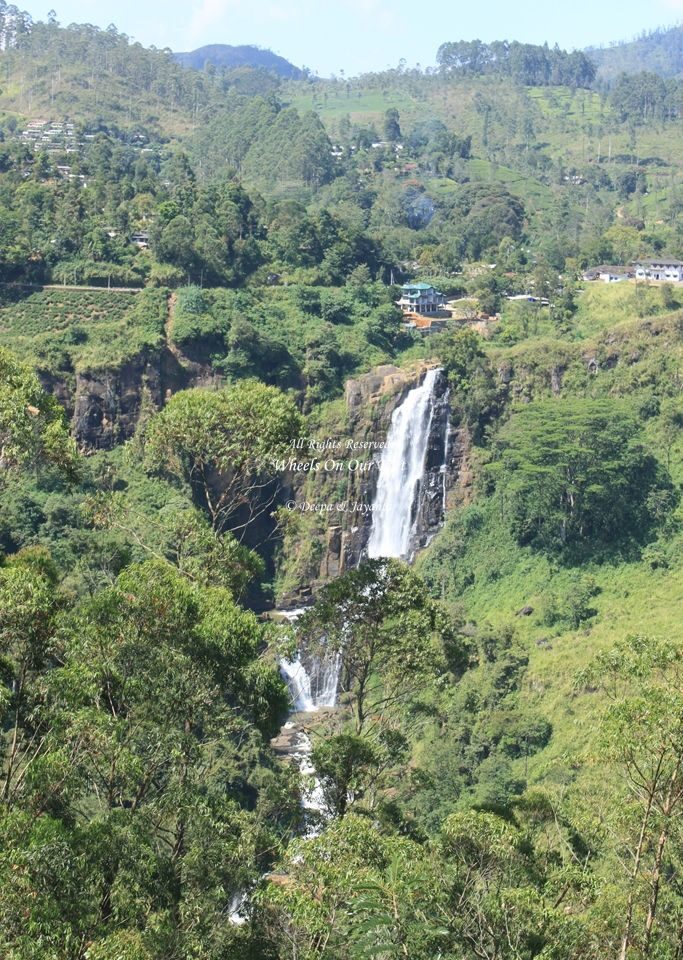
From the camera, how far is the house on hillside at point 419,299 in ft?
180

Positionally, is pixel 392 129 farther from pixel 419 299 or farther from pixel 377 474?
pixel 377 474

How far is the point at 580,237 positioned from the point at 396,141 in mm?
28574

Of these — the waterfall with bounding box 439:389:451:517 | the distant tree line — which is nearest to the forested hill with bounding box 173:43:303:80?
the distant tree line

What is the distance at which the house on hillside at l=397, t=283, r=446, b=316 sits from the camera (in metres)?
54.7

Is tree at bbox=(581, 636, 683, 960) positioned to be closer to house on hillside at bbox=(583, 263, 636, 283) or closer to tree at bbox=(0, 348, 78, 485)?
tree at bbox=(0, 348, 78, 485)

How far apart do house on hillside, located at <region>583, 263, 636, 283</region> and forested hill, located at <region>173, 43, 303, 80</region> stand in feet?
446

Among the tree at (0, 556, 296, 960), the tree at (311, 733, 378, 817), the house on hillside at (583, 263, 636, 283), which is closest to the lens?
the tree at (0, 556, 296, 960)

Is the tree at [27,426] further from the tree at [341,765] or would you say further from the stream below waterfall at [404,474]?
the stream below waterfall at [404,474]

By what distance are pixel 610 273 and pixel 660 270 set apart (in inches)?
88.3

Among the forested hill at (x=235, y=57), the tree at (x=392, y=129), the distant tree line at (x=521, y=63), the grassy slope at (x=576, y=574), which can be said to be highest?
the forested hill at (x=235, y=57)

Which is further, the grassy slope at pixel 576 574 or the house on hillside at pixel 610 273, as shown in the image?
the house on hillside at pixel 610 273

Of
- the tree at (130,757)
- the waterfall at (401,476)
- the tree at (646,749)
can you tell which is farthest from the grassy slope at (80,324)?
the tree at (646,749)

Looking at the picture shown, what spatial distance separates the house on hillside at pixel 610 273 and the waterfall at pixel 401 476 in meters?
16.0

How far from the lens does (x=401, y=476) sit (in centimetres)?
4569
